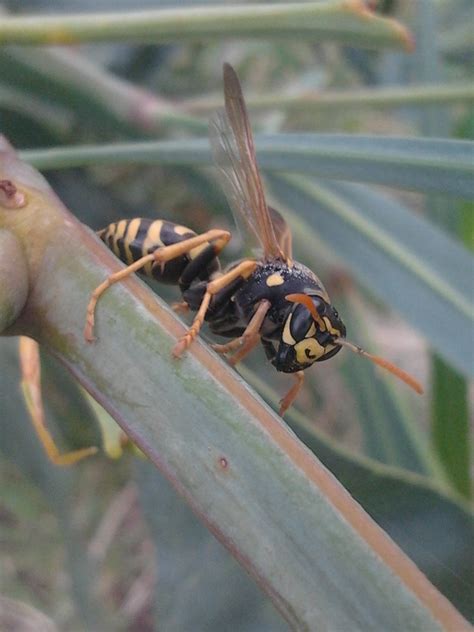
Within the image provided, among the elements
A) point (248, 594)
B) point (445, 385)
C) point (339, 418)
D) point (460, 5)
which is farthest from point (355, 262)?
point (460, 5)

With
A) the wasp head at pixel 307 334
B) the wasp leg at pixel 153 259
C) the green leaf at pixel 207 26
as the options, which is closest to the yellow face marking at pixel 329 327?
the wasp head at pixel 307 334

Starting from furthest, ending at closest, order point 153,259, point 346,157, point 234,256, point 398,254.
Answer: point 234,256 → point 398,254 → point 346,157 → point 153,259

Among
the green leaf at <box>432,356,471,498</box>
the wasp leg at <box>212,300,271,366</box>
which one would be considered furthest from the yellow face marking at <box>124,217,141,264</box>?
the green leaf at <box>432,356,471,498</box>

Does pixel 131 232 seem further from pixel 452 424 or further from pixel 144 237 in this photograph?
pixel 452 424

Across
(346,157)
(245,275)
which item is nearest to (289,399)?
(245,275)

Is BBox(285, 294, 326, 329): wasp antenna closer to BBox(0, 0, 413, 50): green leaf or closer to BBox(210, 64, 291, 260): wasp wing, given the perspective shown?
BBox(210, 64, 291, 260): wasp wing

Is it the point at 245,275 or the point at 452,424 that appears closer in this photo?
the point at 245,275
